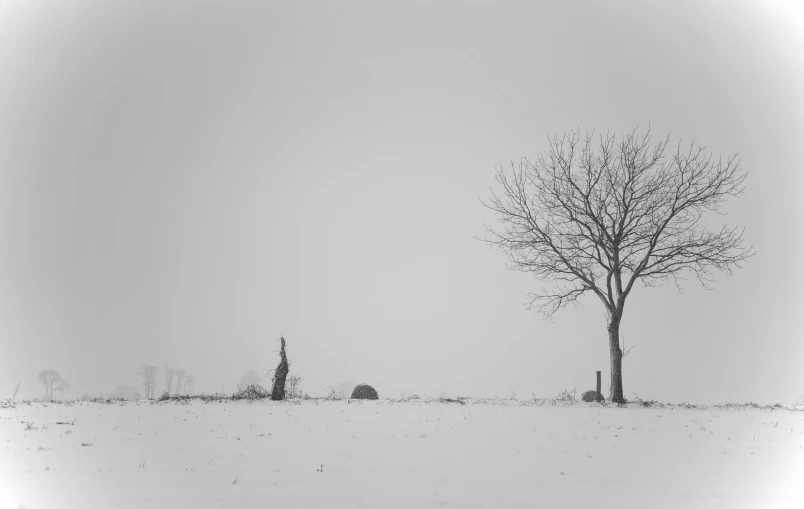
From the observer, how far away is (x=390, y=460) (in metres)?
10.0

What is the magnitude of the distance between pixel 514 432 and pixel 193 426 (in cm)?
791

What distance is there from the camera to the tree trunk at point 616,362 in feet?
71.3

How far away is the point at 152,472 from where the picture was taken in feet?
30.0

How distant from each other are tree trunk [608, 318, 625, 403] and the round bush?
9618mm

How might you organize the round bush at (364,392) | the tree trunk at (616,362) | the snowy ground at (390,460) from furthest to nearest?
1. the round bush at (364,392)
2. the tree trunk at (616,362)
3. the snowy ground at (390,460)

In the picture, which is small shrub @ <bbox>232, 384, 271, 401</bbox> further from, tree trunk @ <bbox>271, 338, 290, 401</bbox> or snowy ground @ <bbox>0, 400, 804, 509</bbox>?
snowy ground @ <bbox>0, 400, 804, 509</bbox>

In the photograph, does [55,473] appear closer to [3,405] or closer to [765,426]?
[3,405]

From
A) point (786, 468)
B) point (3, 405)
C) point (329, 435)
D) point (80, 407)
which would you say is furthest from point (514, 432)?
point (3, 405)

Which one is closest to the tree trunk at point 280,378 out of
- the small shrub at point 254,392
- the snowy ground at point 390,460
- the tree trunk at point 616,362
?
the small shrub at point 254,392

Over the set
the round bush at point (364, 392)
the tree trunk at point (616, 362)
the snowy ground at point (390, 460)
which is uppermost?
the tree trunk at point (616, 362)

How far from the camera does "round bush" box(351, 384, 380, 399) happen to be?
2308cm

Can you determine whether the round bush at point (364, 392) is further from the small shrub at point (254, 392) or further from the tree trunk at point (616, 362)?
the tree trunk at point (616, 362)

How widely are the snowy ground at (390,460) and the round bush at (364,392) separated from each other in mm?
6680

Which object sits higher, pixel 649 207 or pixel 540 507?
pixel 649 207
